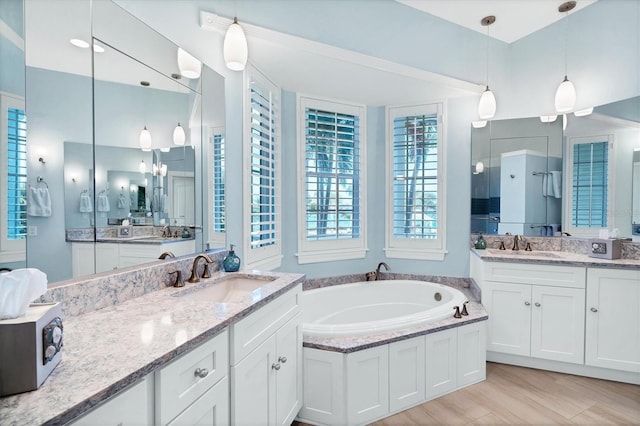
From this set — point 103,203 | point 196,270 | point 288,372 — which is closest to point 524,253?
point 288,372

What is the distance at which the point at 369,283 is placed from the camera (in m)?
3.29

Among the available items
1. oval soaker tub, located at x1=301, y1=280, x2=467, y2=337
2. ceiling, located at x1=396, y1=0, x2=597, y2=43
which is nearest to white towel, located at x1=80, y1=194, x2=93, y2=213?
oval soaker tub, located at x1=301, y1=280, x2=467, y2=337

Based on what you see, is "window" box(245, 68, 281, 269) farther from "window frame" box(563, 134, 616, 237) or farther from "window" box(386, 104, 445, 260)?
"window frame" box(563, 134, 616, 237)

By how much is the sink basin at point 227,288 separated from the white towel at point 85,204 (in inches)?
24.7

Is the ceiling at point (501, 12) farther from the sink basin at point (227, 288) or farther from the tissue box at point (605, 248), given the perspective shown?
the sink basin at point (227, 288)

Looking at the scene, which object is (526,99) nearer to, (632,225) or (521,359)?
(632,225)

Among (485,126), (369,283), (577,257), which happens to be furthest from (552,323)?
(485,126)

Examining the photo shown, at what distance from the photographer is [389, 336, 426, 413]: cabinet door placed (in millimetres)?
2104

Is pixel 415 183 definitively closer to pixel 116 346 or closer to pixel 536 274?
pixel 536 274

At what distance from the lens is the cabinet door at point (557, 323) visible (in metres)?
Answer: 2.59

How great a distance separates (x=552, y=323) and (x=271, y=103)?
300 cm

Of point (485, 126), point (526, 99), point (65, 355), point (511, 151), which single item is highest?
point (526, 99)

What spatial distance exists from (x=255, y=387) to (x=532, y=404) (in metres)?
2.01

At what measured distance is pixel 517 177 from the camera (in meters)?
3.22
